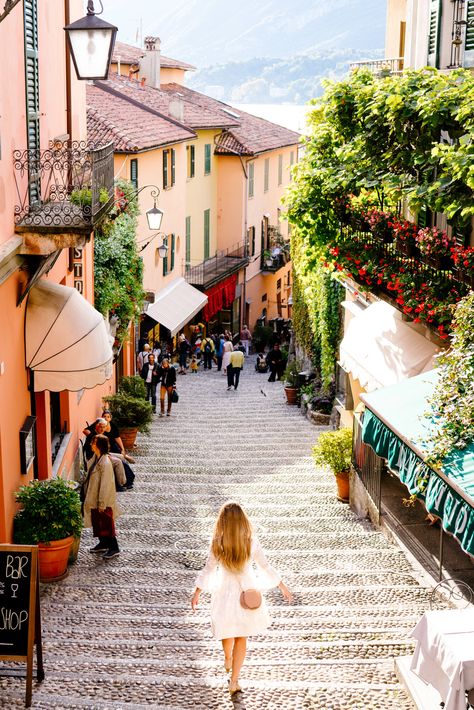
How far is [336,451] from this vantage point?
14.3m

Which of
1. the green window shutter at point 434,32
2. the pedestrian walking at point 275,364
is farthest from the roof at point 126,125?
the green window shutter at point 434,32

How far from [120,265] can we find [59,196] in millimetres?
8562

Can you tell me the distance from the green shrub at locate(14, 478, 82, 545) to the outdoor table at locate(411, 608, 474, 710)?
14.4 ft

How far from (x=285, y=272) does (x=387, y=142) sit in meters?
41.7

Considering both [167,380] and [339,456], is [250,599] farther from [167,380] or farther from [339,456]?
[167,380]

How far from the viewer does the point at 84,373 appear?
11.0 meters

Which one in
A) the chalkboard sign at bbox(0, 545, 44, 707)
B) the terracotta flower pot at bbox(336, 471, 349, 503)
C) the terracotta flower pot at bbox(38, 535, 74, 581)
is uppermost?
the chalkboard sign at bbox(0, 545, 44, 707)

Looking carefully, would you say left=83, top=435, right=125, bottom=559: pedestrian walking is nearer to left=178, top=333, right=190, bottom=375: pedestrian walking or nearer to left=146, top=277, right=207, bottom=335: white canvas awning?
left=146, top=277, right=207, bottom=335: white canvas awning

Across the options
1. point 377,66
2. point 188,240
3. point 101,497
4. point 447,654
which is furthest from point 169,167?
point 447,654

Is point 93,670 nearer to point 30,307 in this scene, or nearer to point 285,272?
point 30,307

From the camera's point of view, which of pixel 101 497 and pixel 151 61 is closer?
pixel 101 497

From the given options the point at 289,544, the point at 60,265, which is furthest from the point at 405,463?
the point at 60,265

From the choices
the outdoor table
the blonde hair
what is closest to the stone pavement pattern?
the outdoor table

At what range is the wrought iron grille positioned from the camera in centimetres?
1239
